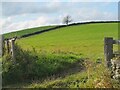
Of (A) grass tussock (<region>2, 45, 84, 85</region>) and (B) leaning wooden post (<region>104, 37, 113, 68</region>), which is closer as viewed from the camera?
(B) leaning wooden post (<region>104, 37, 113, 68</region>)

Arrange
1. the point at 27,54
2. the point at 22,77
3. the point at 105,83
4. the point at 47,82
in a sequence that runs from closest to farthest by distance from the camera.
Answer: the point at 105,83 < the point at 47,82 < the point at 22,77 < the point at 27,54

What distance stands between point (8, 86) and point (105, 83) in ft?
18.7

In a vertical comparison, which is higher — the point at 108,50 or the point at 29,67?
the point at 108,50

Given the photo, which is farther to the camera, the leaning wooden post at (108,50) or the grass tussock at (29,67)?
the grass tussock at (29,67)

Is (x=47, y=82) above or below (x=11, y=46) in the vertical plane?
below

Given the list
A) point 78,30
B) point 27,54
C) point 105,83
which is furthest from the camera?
point 78,30

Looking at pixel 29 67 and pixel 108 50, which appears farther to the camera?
pixel 29 67

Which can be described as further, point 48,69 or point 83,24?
point 83,24

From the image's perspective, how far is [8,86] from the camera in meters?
16.3

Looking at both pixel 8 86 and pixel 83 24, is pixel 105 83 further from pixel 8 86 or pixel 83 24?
pixel 83 24

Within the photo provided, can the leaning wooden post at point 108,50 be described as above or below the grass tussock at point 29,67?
above

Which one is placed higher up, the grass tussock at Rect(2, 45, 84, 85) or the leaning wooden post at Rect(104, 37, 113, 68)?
the leaning wooden post at Rect(104, 37, 113, 68)

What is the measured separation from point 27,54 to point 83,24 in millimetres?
49347

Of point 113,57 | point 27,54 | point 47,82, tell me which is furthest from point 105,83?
point 27,54
